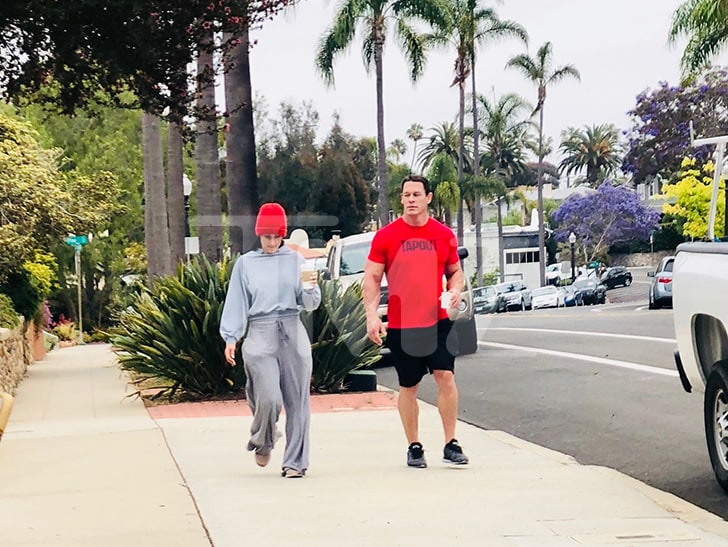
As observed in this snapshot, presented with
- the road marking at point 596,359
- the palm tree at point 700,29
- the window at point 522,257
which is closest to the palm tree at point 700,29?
the palm tree at point 700,29

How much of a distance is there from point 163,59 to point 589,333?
49.6ft

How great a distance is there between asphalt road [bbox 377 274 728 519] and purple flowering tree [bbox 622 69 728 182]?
124 feet

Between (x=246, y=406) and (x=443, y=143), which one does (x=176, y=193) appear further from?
(x=443, y=143)

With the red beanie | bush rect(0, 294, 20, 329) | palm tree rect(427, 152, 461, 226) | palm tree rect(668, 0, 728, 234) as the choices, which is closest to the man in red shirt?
the red beanie

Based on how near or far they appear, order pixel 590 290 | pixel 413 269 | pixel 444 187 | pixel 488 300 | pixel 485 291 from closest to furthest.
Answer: pixel 413 269 → pixel 488 300 → pixel 485 291 → pixel 444 187 → pixel 590 290

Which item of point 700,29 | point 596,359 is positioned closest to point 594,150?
point 700,29

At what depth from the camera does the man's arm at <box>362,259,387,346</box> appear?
871 centimetres

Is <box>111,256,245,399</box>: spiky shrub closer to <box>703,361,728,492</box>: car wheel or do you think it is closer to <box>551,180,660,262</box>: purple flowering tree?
<box>703,361,728,492</box>: car wheel

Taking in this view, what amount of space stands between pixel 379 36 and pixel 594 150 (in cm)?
7491

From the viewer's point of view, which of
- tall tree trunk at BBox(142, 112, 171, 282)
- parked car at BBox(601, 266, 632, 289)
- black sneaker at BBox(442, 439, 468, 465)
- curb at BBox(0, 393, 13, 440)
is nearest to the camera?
curb at BBox(0, 393, 13, 440)

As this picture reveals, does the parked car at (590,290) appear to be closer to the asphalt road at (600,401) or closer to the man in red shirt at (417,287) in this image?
the asphalt road at (600,401)

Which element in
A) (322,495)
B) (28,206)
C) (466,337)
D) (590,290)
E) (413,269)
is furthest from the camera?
(590,290)

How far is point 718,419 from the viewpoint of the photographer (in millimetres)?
8078

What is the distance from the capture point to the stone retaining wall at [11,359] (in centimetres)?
1725
